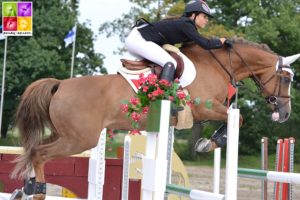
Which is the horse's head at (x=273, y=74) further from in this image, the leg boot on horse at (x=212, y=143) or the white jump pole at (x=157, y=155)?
the white jump pole at (x=157, y=155)

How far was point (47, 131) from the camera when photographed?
4777mm

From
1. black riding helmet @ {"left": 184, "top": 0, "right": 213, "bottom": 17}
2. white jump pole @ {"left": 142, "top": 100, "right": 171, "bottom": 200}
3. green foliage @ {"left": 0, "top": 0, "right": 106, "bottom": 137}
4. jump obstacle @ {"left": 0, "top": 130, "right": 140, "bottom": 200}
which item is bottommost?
jump obstacle @ {"left": 0, "top": 130, "right": 140, "bottom": 200}

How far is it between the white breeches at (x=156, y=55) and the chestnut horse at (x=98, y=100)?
67 mm

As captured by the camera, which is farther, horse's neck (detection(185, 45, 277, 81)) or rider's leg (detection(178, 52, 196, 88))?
horse's neck (detection(185, 45, 277, 81))

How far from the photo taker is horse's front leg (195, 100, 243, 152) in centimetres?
436

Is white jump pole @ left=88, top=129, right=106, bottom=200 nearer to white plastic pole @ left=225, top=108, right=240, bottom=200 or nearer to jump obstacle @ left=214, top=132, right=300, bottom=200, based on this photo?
jump obstacle @ left=214, top=132, right=300, bottom=200

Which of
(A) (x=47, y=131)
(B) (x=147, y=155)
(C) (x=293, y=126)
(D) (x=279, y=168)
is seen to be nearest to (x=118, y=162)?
(A) (x=47, y=131)

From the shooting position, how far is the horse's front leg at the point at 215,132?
14.3 ft

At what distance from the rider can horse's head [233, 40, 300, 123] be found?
322 mm

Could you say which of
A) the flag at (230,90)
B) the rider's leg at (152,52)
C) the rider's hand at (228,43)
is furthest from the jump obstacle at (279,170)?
the rider's hand at (228,43)

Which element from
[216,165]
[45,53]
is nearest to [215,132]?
[216,165]

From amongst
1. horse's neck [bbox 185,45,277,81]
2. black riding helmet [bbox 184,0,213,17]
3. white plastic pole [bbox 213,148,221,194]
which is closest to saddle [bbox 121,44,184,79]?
horse's neck [bbox 185,45,277,81]

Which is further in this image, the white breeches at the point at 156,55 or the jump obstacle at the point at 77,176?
the jump obstacle at the point at 77,176

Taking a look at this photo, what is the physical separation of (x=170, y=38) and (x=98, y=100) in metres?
0.71
